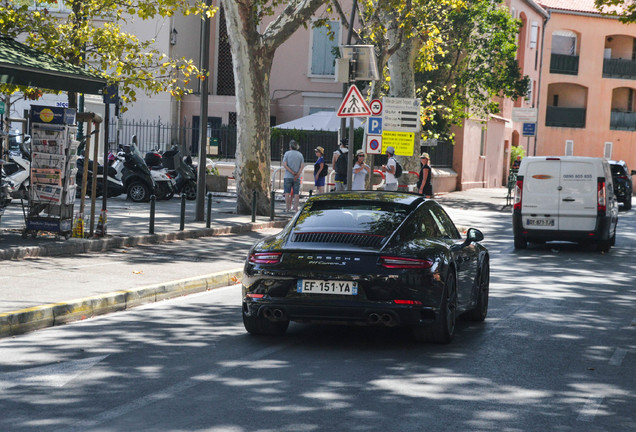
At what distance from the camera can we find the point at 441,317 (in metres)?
9.04

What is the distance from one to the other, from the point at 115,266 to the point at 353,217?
571cm

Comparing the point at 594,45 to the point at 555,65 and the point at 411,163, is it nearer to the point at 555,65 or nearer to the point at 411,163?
the point at 555,65

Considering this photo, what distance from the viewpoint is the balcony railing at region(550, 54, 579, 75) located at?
66963mm

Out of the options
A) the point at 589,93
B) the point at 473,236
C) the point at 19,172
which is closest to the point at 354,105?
the point at 19,172

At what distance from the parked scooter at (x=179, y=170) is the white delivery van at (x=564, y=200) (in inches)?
466

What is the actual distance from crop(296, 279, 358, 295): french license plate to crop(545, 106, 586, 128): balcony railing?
201 ft

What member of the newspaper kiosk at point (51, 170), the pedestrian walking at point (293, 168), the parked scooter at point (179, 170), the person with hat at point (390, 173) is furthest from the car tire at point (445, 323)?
the parked scooter at point (179, 170)

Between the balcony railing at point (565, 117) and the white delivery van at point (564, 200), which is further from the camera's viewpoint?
the balcony railing at point (565, 117)

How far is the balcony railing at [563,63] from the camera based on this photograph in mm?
66963

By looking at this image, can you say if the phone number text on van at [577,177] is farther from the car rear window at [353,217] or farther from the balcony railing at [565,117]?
the balcony railing at [565,117]

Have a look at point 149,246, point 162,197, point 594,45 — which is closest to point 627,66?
point 594,45

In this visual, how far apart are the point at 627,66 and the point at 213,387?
65077 millimetres

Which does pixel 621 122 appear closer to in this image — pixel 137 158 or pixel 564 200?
pixel 137 158

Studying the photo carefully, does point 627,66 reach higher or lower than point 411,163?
higher
